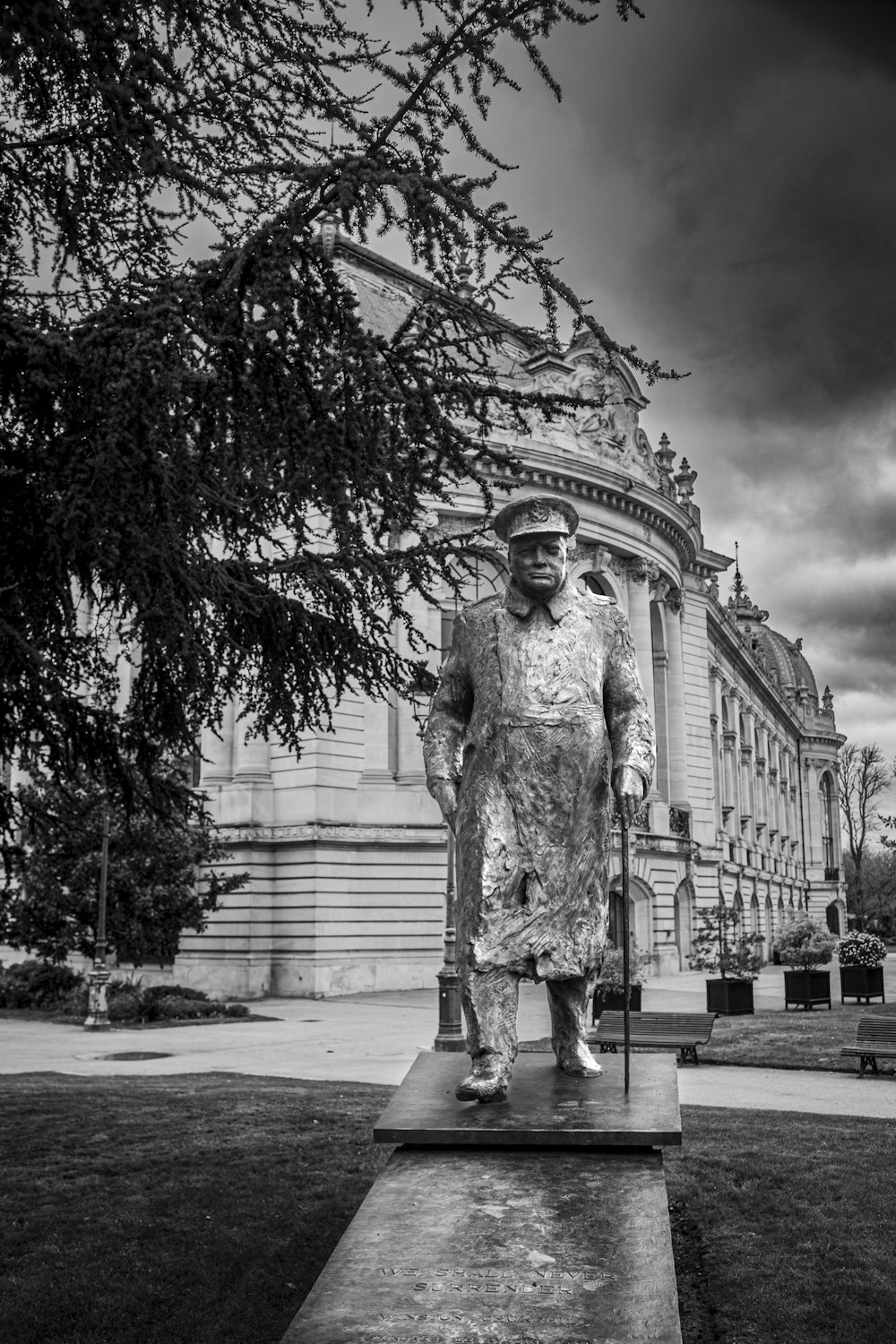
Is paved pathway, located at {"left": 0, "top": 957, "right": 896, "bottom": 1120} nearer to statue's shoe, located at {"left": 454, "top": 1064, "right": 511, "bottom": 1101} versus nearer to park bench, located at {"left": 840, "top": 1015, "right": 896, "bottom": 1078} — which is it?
park bench, located at {"left": 840, "top": 1015, "right": 896, "bottom": 1078}

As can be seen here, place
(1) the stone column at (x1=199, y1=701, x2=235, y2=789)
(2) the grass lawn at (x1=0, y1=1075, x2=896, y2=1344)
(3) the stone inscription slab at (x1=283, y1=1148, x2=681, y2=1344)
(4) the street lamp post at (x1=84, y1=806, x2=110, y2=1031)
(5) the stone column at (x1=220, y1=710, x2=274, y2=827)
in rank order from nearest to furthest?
(3) the stone inscription slab at (x1=283, y1=1148, x2=681, y2=1344)
(2) the grass lawn at (x1=0, y1=1075, x2=896, y2=1344)
(4) the street lamp post at (x1=84, y1=806, x2=110, y2=1031)
(5) the stone column at (x1=220, y1=710, x2=274, y2=827)
(1) the stone column at (x1=199, y1=701, x2=235, y2=789)

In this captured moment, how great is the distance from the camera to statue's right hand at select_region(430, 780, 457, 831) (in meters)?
5.86

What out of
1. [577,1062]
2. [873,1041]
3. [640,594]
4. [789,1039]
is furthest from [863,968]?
[577,1062]

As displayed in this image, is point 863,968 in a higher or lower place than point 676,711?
lower

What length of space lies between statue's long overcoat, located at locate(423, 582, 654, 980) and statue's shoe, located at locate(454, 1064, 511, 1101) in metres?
0.43

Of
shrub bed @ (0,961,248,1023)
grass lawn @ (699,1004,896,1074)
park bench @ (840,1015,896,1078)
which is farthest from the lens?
shrub bed @ (0,961,248,1023)

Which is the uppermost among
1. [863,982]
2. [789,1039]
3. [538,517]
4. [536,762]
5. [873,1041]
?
[538,517]

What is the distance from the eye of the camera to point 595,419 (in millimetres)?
39500

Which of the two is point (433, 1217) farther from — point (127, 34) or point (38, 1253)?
point (127, 34)

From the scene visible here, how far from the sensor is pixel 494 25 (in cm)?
688

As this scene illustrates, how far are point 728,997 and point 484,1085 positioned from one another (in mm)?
18456

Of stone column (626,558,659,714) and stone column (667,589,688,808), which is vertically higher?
stone column (626,558,659,714)

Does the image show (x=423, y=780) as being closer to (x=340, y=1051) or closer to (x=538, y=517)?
(x=340, y=1051)

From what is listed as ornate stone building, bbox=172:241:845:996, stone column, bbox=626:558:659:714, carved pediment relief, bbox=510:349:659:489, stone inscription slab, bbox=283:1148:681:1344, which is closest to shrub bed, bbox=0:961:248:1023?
ornate stone building, bbox=172:241:845:996
